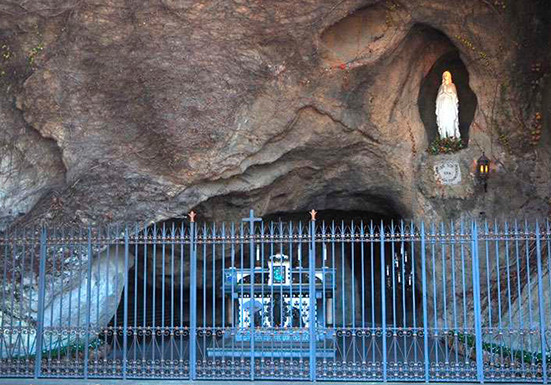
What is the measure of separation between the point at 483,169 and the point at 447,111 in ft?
4.87

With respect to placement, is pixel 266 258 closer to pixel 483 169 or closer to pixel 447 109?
pixel 447 109

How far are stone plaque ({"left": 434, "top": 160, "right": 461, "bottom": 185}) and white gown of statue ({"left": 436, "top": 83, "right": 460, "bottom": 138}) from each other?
1.91ft

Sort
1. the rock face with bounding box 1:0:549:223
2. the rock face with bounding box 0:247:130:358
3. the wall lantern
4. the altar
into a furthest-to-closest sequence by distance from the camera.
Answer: the wall lantern
the rock face with bounding box 1:0:549:223
the rock face with bounding box 0:247:130:358
the altar

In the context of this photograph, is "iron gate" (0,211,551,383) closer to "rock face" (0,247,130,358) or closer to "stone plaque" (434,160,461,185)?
"rock face" (0,247,130,358)

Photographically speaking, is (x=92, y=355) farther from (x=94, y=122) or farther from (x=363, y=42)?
(x=363, y=42)

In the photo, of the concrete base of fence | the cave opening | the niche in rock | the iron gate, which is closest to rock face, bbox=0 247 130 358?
the iron gate

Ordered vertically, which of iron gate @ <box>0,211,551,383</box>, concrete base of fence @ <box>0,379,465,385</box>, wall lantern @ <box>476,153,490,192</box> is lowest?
concrete base of fence @ <box>0,379,465,385</box>

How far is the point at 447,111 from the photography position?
13711 millimetres

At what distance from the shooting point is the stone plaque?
44.8ft

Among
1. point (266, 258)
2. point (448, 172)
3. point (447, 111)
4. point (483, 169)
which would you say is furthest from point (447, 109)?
point (266, 258)

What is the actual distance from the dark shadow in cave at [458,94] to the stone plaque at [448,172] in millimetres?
694

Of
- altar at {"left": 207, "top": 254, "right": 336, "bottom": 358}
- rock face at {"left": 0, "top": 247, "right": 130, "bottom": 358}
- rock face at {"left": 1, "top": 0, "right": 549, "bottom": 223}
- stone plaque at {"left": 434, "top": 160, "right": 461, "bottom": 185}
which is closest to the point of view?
altar at {"left": 207, "top": 254, "right": 336, "bottom": 358}

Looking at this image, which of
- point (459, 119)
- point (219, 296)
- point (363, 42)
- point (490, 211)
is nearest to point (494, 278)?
point (490, 211)

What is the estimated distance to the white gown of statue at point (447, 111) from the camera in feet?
44.9
